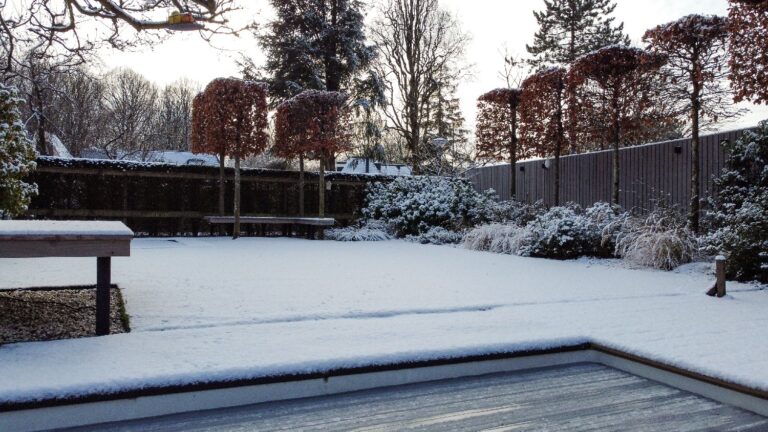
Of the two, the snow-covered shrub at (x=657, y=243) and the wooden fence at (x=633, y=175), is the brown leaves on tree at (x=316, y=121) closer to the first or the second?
the wooden fence at (x=633, y=175)

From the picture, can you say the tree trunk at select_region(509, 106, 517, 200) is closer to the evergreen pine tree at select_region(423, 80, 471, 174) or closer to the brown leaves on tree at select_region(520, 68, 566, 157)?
the brown leaves on tree at select_region(520, 68, 566, 157)

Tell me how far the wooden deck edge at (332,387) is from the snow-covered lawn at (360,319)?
36 millimetres

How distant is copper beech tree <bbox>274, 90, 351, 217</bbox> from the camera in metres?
11.0

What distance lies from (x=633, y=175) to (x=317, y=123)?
612 cm

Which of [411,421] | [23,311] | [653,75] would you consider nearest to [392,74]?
[653,75]

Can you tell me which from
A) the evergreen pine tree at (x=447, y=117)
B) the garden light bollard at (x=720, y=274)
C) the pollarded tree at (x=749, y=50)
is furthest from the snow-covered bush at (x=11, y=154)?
the evergreen pine tree at (x=447, y=117)

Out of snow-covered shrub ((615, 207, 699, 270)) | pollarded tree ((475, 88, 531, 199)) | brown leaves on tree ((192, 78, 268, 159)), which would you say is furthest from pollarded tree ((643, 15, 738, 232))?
brown leaves on tree ((192, 78, 268, 159))

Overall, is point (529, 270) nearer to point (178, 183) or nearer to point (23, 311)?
point (23, 311)

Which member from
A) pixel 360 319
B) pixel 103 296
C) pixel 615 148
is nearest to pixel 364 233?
pixel 615 148

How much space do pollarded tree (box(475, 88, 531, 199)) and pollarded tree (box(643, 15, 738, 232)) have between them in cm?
381

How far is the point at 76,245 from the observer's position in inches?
102

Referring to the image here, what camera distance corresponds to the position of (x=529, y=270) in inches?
236

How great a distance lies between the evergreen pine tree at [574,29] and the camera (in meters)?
21.0

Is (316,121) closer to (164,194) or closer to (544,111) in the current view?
(164,194)
